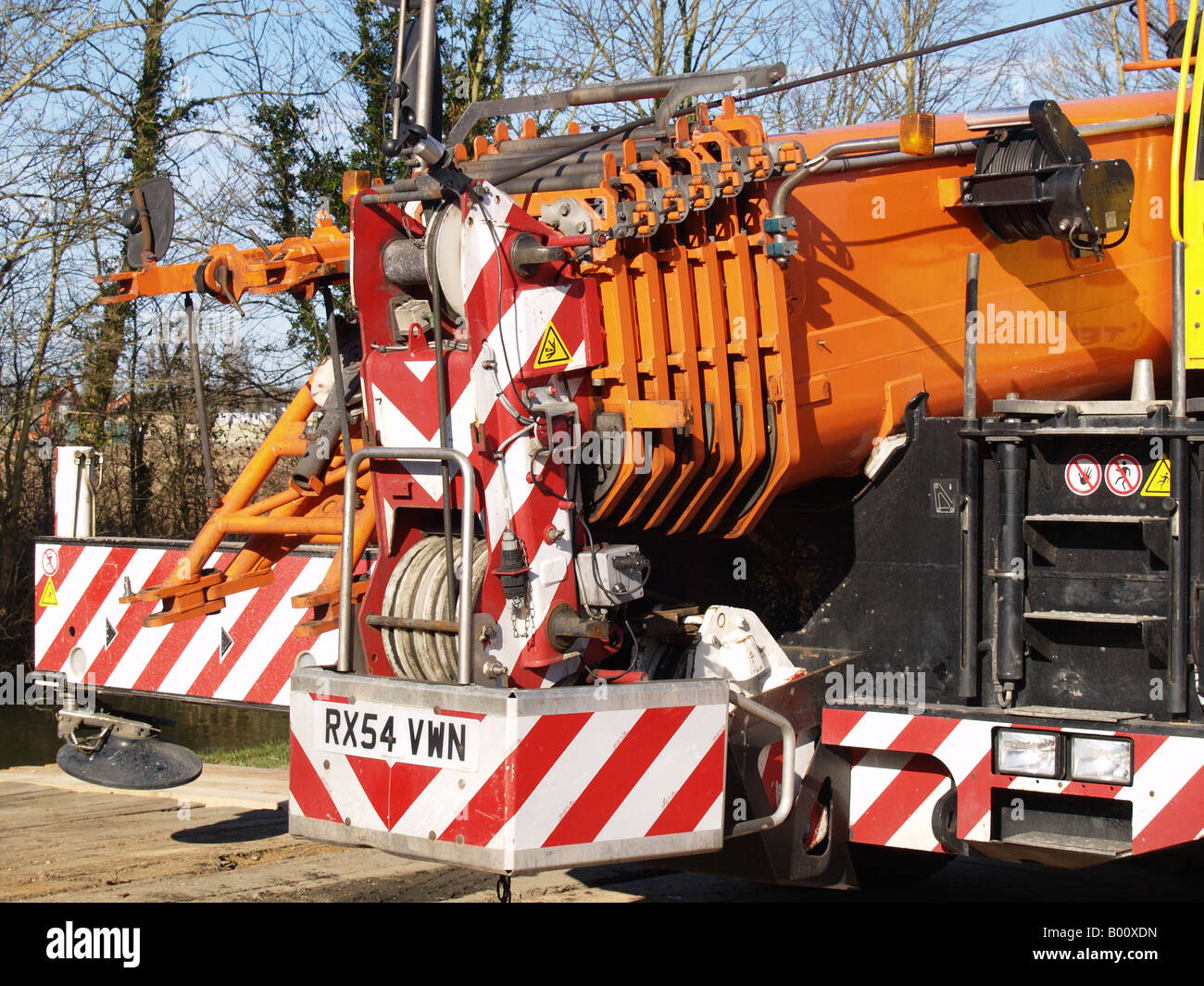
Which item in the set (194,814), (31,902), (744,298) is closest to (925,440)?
(744,298)

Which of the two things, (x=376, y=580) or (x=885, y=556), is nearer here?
(x=376, y=580)

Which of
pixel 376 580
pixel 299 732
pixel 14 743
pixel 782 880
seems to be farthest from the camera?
pixel 14 743

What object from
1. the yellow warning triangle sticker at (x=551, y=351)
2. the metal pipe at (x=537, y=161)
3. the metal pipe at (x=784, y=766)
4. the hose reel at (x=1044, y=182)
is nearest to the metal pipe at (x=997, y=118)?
the hose reel at (x=1044, y=182)

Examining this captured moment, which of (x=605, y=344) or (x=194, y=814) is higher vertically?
(x=605, y=344)

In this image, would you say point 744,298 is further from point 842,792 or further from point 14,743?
point 14,743

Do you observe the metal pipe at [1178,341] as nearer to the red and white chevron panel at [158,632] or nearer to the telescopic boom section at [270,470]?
the telescopic boom section at [270,470]

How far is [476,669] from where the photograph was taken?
3725 mm

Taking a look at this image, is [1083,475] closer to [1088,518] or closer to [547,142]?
[1088,518]

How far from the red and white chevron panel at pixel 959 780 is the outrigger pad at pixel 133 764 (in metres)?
2.77

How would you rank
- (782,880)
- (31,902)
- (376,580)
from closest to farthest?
(376,580) → (782,880) → (31,902)

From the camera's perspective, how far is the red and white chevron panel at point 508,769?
331 cm

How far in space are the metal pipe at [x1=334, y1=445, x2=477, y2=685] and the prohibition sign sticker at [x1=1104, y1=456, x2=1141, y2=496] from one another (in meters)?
1.92

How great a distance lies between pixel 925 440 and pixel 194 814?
13.4 feet
